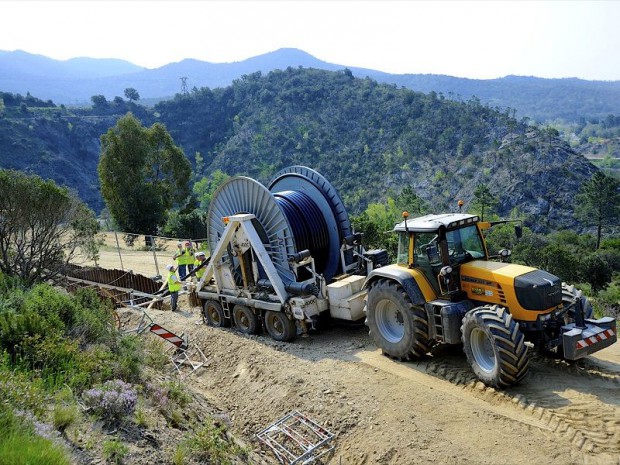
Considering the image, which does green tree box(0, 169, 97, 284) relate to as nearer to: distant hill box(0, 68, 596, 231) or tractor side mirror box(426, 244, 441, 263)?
tractor side mirror box(426, 244, 441, 263)

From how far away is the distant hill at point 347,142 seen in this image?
61188mm

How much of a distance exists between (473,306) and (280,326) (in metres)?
4.13

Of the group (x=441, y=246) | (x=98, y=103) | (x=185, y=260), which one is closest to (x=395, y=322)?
(x=441, y=246)

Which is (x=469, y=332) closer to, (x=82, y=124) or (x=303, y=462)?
(x=303, y=462)

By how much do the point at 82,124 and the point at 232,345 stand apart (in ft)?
313

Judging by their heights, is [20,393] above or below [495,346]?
above

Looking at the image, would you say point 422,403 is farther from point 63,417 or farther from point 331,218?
point 331,218

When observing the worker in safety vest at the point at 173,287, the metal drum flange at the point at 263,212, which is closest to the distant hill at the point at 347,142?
the worker in safety vest at the point at 173,287

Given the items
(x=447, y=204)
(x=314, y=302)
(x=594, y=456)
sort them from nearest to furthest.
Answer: (x=594, y=456) < (x=314, y=302) < (x=447, y=204)

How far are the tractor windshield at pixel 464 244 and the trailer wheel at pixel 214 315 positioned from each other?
18.6 feet

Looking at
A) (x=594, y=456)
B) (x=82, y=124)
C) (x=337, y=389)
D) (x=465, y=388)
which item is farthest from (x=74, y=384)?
(x=82, y=124)

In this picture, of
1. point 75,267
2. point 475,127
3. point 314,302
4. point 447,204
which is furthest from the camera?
point 475,127

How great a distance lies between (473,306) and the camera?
829 centimetres

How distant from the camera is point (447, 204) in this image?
2343 inches
